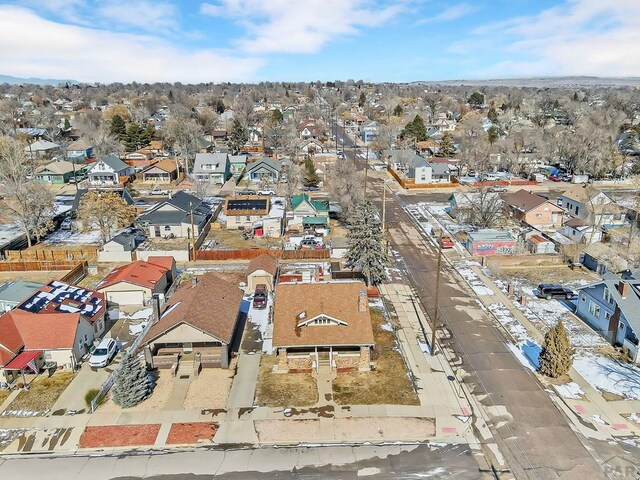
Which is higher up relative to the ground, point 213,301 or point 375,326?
point 213,301


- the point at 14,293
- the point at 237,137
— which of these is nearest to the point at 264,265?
the point at 14,293

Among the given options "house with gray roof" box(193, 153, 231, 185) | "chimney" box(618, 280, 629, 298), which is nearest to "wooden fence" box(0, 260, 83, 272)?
"house with gray roof" box(193, 153, 231, 185)

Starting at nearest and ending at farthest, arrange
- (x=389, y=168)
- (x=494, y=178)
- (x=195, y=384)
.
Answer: (x=195, y=384) < (x=494, y=178) < (x=389, y=168)

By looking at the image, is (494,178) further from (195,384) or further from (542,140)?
(195,384)

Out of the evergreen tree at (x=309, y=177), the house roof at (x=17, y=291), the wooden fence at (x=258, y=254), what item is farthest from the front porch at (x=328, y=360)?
A: the evergreen tree at (x=309, y=177)

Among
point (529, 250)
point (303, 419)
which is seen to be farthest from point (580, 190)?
point (303, 419)

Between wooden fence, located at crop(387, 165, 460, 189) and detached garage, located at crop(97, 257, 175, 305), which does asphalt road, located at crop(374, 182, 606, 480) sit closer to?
detached garage, located at crop(97, 257, 175, 305)
